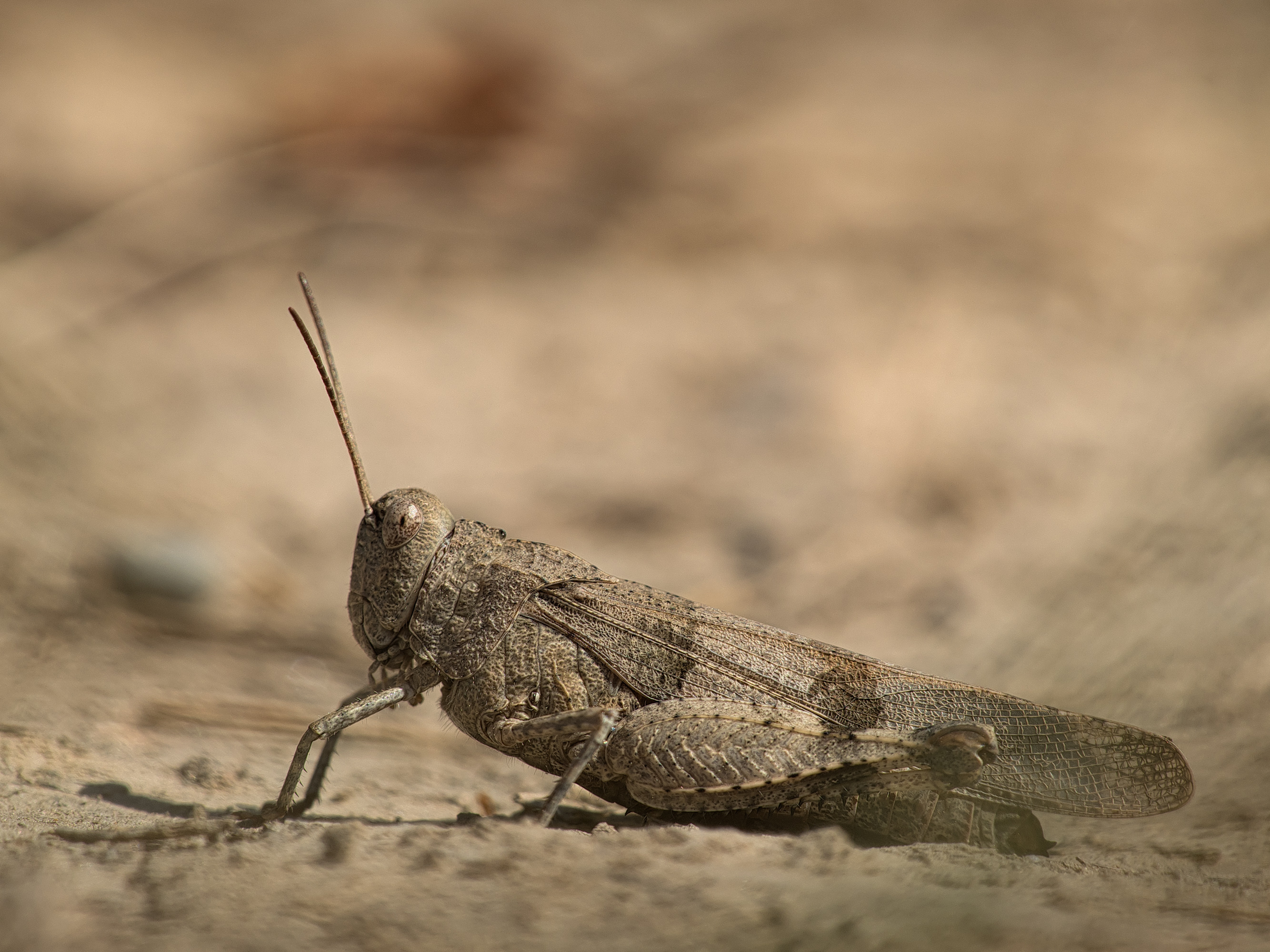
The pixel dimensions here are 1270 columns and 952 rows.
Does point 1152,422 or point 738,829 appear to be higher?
point 1152,422

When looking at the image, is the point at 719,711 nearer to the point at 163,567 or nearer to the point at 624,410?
the point at 163,567

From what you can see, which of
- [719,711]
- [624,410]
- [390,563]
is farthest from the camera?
[624,410]

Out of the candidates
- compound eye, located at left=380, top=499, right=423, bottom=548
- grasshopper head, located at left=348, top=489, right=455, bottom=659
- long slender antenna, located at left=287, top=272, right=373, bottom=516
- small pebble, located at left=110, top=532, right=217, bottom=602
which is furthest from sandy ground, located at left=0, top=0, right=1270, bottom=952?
long slender antenna, located at left=287, top=272, right=373, bottom=516

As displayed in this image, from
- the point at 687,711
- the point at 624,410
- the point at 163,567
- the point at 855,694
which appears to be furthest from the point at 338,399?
the point at 624,410

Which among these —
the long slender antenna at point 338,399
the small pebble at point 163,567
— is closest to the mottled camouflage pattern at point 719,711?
the long slender antenna at point 338,399

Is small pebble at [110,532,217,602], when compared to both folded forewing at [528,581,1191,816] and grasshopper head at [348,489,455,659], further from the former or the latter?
folded forewing at [528,581,1191,816]

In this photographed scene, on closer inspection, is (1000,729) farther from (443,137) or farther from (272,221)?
(443,137)

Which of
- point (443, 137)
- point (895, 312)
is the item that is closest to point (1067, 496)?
point (895, 312)
